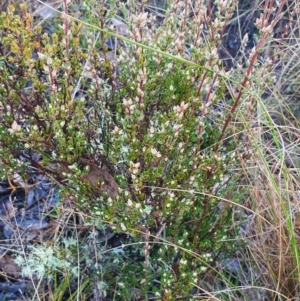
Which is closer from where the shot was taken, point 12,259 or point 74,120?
point 74,120

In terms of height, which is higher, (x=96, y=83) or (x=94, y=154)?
(x=96, y=83)

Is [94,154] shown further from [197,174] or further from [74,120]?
[197,174]

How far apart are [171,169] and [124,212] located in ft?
0.61

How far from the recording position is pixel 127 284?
1.72 m

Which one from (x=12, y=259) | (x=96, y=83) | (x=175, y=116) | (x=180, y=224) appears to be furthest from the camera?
(x=12, y=259)

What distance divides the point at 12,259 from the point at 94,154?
56 cm

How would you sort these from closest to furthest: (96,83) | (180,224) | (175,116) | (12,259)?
(175,116) < (96,83) < (180,224) < (12,259)

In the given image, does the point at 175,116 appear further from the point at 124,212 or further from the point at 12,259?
the point at 12,259

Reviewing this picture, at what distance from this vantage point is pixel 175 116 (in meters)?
1.45

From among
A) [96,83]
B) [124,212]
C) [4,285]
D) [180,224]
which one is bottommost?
[4,285]

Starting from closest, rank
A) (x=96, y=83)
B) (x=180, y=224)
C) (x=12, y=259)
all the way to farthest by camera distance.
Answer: (x=96, y=83), (x=180, y=224), (x=12, y=259)

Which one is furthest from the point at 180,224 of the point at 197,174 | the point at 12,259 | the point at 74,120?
the point at 12,259

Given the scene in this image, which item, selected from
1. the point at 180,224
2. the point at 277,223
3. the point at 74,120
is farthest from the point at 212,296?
the point at 74,120

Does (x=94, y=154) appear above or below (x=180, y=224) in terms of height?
above
